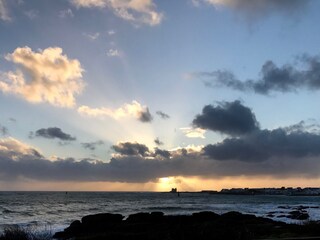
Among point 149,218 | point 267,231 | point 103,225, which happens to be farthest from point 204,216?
point 267,231

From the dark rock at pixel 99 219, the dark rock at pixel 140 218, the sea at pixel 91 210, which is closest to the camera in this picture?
the dark rock at pixel 140 218

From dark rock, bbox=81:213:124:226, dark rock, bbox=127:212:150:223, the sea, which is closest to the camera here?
dark rock, bbox=127:212:150:223

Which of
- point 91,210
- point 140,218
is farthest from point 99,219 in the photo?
point 91,210

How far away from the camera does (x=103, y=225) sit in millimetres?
40281

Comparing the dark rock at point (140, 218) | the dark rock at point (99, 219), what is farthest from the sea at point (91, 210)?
the dark rock at point (140, 218)

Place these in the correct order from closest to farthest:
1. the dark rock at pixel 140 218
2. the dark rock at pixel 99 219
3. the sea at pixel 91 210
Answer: the dark rock at pixel 140 218, the dark rock at pixel 99 219, the sea at pixel 91 210

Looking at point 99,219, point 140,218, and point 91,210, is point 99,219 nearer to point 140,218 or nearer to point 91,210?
point 140,218

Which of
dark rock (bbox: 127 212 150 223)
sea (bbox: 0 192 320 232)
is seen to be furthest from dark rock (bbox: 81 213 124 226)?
sea (bbox: 0 192 320 232)

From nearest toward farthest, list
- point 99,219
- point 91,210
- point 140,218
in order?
point 140,218, point 99,219, point 91,210

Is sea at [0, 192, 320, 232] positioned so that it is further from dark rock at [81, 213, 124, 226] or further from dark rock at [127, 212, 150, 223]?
dark rock at [127, 212, 150, 223]

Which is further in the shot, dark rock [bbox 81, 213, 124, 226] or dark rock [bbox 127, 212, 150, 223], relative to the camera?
dark rock [bbox 81, 213, 124, 226]

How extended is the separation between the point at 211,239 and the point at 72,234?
2386 centimetres

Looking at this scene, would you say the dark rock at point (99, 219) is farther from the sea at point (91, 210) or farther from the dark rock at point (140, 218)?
the sea at point (91, 210)

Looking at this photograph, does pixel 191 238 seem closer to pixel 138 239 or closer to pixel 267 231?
pixel 138 239
